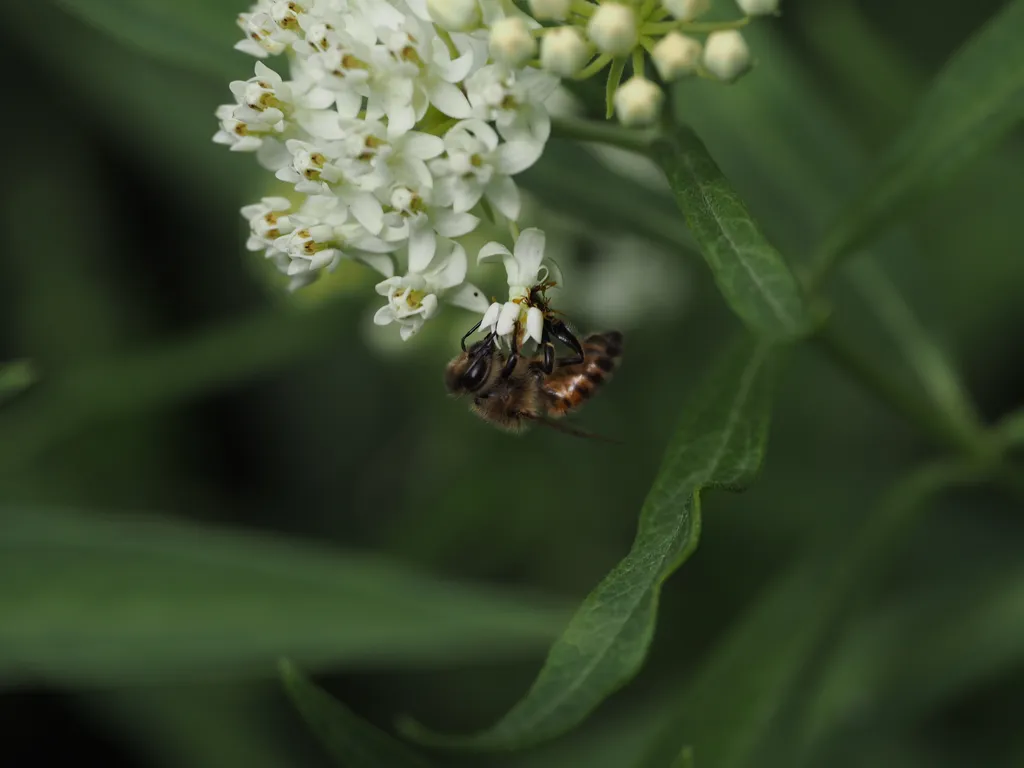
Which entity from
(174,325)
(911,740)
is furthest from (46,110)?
(911,740)

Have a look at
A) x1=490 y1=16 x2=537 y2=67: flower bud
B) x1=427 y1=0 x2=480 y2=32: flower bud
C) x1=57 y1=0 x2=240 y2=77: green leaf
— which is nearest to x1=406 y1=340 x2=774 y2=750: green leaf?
x1=490 y1=16 x2=537 y2=67: flower bud

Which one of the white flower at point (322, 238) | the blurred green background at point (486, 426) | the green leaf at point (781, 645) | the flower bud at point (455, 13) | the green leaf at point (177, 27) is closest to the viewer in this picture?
the flower bud at point (455, 13)

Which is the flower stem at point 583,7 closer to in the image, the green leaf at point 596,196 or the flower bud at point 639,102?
the flower bud at point 639,102

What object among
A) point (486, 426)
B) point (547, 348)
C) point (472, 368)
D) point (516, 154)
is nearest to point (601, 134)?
point (516, 154)

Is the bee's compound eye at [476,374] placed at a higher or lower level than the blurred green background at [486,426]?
higher

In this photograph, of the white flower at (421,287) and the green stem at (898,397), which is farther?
the green stem at (898,397)

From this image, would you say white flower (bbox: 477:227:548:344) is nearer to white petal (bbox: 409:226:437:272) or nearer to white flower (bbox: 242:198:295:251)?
white petal (bbox: 409:226:437:272)

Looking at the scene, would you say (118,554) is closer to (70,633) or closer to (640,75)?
(70,633)

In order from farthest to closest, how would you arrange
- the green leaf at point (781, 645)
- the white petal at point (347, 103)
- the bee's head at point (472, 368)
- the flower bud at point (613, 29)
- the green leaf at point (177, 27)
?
the green leaf at point (177, 27)
the green leaf at point (781, 645)
the bee's head at point (472, 368)
the white petal at point (347, 103)
the flower bud at point (613, 29)

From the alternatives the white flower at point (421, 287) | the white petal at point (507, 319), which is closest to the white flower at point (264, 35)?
the white flower at point (421, 287)
